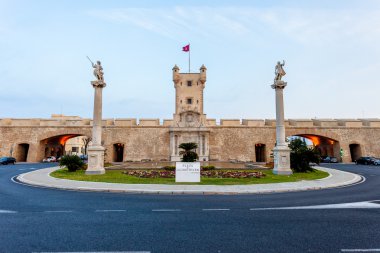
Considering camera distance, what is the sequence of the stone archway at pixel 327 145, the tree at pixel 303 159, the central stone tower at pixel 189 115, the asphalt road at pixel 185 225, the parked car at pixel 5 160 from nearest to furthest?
the asphalt road at pixel 185 225
the tree at pixel 303 159
the parked car at pixel 5 160
the central stone tower at pixel 189 115
the stone archway at pixel 327 145

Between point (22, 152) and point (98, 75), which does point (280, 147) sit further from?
point (22, 152)

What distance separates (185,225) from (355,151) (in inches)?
1927

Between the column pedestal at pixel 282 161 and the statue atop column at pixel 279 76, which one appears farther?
the statue atop column at pixel 279 76

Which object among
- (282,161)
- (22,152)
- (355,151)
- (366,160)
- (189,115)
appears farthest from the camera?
(355,151)

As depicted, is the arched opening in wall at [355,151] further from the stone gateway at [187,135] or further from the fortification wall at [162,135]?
the fortification wall at [162,135]

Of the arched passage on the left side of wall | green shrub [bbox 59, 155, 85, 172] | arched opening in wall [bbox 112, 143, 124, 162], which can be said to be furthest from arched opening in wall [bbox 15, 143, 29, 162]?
green shrub [bbox 59, 155, 85, 172]

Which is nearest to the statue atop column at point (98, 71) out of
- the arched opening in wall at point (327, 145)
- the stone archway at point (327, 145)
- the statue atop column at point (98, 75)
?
the statue atop column at point (98, 75)

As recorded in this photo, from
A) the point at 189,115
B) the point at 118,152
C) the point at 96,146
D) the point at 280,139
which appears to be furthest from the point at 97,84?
the point at 118,152

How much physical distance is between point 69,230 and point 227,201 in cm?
578

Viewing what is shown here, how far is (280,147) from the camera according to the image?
19.2 metres

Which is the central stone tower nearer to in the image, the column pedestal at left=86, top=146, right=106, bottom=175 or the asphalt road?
the column pedestal at left=86, top=146, right=106, bottom=175

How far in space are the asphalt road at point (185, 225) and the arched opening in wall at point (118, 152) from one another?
110 ft

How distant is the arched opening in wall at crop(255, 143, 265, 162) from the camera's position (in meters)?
43.0

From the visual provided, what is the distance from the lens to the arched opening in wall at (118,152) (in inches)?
1673
